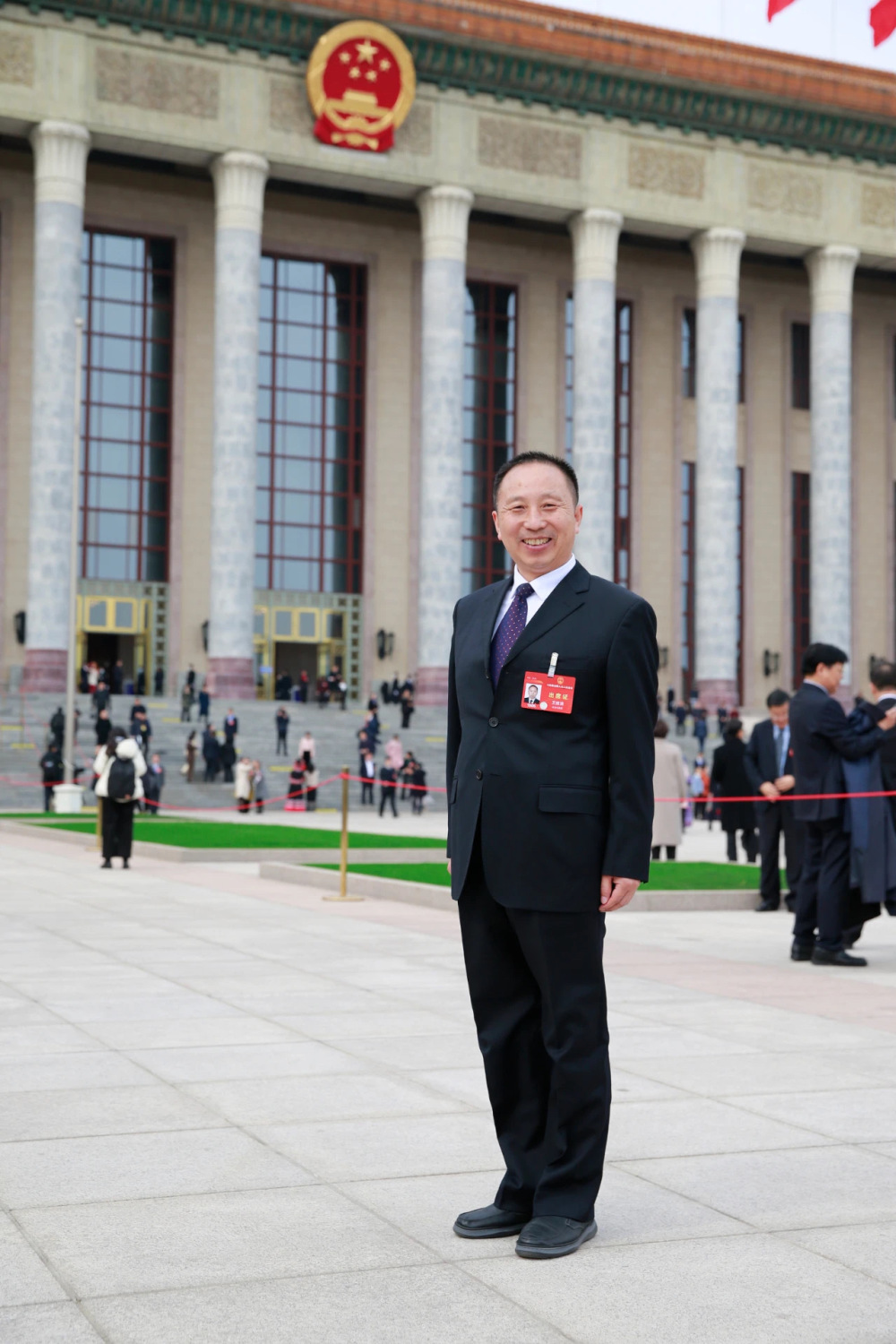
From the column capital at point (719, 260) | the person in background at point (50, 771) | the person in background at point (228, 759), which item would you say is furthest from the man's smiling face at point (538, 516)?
the column capital at point (719, 260)

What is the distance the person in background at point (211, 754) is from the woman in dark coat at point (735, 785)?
18643 millimetres

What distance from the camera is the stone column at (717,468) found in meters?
51.0

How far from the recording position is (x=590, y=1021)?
14.3 ft

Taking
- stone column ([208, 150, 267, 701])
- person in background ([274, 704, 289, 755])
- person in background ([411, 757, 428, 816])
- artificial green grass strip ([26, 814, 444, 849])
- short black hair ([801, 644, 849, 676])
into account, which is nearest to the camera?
short black hair ([801, 644, 849, 676])

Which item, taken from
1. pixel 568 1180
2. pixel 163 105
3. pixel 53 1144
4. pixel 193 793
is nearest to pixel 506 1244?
pixel 568 1180

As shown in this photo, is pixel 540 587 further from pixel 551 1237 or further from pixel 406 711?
pixel 406 711

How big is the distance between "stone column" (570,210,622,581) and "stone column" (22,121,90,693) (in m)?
15.2

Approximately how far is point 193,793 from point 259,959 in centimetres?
2614

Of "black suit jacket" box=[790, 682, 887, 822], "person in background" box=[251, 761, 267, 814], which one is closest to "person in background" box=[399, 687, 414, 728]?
"person in background" box=[251, 761, 267, 814]

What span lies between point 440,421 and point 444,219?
605 centimetres

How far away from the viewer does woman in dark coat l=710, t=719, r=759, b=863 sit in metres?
18.6

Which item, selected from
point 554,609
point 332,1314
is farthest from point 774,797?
point 332,1314

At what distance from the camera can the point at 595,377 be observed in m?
49.2

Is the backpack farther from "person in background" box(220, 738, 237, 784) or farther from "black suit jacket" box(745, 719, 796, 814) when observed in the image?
"person in background" box(220, 738, 237, 784)
